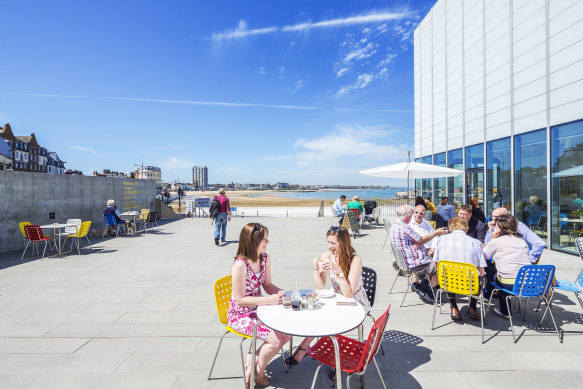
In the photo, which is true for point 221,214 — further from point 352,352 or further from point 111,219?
point 352,352

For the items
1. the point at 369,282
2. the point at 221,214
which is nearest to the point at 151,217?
the point at 221,214

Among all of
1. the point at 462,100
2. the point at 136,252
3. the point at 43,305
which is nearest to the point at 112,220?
the point at 136,252

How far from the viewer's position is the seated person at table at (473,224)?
5.39 m

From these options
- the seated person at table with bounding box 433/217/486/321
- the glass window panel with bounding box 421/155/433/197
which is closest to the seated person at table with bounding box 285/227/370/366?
the seated person at table with bounding box 433/217/486/321

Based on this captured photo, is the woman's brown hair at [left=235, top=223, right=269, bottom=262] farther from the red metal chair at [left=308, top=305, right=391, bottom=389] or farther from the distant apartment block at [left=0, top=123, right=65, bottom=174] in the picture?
the distant apartment block at [left=0, top=123, right=65, bottom=174]

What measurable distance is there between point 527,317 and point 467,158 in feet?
32.9

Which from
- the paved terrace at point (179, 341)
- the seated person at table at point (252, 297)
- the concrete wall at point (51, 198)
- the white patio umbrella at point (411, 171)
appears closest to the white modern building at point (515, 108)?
the white patio umbrella at point (411, 171)

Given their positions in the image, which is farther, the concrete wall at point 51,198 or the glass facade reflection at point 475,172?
the glass facade reflection at point 475,172

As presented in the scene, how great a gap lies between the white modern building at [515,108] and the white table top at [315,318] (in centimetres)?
858

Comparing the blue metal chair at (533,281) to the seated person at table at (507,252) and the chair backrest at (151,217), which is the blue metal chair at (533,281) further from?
the chair backrest at (151,217)

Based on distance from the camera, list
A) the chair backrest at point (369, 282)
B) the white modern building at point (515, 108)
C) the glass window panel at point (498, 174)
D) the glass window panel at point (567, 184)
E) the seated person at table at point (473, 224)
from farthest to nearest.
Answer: the glass window panel at point (498, 174)
the white modern building at point (515, 108)
the glass window panel at point (567, 184)
the seated person at table at point (473, 224)
the chair backrest at point (369, 282)

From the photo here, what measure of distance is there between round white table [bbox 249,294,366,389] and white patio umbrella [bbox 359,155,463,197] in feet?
22.3

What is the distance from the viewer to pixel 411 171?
9086 mm

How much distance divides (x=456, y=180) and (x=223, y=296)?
1304 cm
